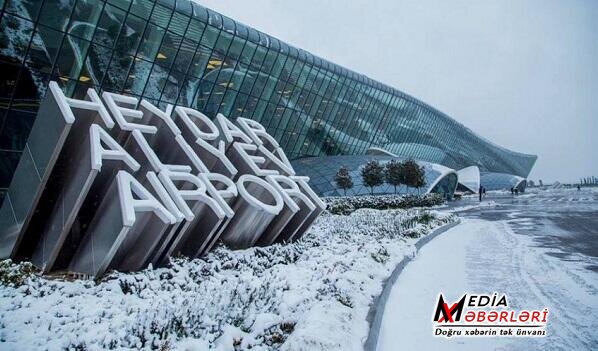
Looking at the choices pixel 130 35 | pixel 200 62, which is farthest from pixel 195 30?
pixel 130 35

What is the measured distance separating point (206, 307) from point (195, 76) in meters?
20.4

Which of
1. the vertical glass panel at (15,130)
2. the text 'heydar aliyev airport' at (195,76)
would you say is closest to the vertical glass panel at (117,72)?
the text 'heydar aliyev airport' at (195,76)

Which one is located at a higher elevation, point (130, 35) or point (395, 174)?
point (130, 35)

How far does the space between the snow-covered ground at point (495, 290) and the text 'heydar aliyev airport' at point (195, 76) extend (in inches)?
677

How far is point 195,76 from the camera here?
23.2 metres

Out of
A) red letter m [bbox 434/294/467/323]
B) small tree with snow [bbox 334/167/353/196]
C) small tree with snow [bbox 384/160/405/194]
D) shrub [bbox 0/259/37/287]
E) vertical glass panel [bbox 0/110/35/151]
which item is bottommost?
vertical glass panel [bbox 0/110/35/151]

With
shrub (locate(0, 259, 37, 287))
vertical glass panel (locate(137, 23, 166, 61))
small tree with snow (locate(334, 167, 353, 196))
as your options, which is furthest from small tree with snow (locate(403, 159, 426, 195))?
shrub (locate(0, 259, 37, 287))

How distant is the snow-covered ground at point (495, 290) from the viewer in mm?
5152

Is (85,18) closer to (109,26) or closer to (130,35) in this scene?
(109,26)

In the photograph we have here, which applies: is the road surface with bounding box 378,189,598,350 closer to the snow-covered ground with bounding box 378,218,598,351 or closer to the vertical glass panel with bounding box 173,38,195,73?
the snow-covered ground with bounding box 378,218,598,351

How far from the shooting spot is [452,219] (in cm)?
1866

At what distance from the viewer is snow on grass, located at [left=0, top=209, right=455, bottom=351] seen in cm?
415

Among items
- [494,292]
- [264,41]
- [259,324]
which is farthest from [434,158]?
[259,324]

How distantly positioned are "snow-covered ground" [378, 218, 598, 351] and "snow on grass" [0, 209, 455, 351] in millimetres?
589
